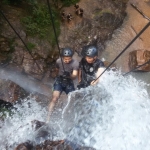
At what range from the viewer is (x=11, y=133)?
5.40 metres

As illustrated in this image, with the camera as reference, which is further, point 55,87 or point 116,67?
point 116,67

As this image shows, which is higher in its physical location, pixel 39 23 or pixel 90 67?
pixel 39 23

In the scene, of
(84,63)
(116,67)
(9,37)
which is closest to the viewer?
(84,63)

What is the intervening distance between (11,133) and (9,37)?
2.81 m

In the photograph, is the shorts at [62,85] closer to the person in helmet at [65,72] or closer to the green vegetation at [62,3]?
the person in helmet at [65,72]

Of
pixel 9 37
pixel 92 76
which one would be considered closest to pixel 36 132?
pixel 92 76

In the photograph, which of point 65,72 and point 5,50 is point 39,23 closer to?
point 5,50

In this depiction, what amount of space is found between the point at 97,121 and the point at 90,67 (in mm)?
1453

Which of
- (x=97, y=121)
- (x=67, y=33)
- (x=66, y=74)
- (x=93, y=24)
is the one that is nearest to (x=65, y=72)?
(x=66, y=74)

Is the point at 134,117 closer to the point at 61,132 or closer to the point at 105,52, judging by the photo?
the point at 61,132

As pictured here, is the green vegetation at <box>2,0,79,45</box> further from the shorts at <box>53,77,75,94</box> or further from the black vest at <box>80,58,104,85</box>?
the black vest at <box>80,58,104,85</box>

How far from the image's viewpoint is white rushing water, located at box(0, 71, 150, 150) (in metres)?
5.29

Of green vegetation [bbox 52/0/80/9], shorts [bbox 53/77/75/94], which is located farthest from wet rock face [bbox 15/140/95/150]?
green vegetation [bbox 52/0/80/9]

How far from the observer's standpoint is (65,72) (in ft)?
17.3
